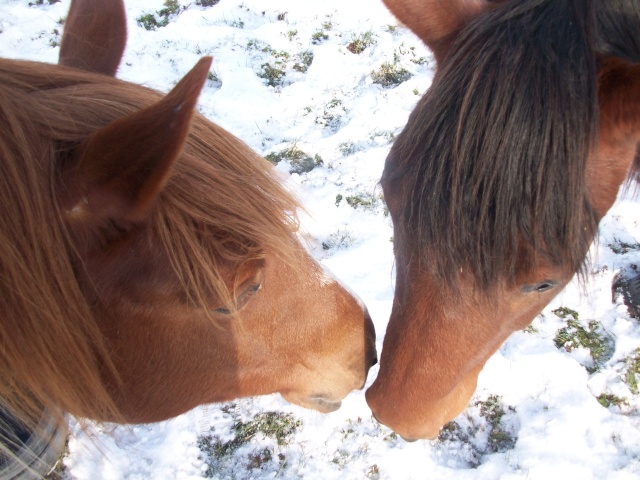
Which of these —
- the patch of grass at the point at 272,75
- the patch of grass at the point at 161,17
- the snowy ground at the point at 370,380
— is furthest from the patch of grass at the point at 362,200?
the patch of grass at the point at 161,17

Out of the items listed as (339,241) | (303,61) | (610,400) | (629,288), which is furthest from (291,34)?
(610,400)

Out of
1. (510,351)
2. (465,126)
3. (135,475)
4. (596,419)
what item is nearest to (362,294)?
(510,351)

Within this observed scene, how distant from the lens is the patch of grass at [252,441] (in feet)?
6.86

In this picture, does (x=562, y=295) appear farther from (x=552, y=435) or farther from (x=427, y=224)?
(x=427, y=224)

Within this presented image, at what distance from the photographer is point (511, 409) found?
214 centimetres

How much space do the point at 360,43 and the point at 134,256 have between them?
3.46 m

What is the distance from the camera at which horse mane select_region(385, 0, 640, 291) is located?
102 cm

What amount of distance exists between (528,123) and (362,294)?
63.3 inches

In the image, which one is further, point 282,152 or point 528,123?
point 282,152

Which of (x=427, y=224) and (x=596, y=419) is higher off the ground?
(x=427, y=224)

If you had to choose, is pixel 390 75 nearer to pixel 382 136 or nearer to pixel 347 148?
pixel 382 136

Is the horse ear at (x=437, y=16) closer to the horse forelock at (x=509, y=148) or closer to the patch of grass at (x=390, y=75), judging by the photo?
the horse forelock at (x=509, y=148)

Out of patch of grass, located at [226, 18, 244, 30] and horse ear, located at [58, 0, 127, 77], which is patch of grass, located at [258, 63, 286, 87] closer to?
patch of grass, located at [226, 18, 244, 30]

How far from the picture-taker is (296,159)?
3.22m
